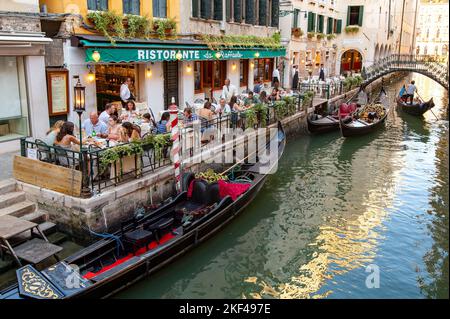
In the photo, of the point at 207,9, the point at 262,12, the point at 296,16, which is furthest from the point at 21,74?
the point at 296,16

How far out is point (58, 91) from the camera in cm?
1042

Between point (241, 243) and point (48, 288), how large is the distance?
3898 millimetres

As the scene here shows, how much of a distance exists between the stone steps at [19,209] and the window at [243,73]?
526 inches

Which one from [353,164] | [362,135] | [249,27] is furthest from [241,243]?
[249,27]

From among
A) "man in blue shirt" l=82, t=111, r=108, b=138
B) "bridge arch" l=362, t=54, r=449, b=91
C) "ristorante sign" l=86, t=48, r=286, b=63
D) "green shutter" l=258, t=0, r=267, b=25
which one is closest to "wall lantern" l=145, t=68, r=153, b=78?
"ristorante sign" l=86, t=48, r=286, b=63

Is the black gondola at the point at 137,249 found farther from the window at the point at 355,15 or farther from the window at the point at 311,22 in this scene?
the window at the point at 355,15

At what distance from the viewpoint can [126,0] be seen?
39.7 ft

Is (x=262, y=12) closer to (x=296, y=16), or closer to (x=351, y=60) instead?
(x=296, y=16)

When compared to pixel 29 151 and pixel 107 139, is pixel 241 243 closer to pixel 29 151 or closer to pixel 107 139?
pixel 107 139

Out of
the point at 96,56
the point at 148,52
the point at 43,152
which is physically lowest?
the point at 43,152

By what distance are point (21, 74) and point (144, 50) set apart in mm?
3358

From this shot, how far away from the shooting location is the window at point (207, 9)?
49.1 feet

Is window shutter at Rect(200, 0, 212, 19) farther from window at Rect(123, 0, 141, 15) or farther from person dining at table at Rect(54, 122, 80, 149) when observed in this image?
person dining at table at Rect(54, 122, 80, 149)

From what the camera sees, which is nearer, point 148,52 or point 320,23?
point 148,52
